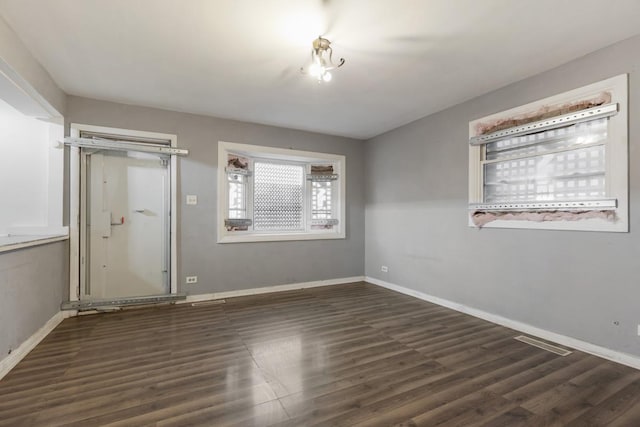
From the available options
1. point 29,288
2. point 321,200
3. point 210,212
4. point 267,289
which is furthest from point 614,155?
point 29,288

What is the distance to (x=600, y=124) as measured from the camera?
2.46 m

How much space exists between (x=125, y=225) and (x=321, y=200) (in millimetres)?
2926

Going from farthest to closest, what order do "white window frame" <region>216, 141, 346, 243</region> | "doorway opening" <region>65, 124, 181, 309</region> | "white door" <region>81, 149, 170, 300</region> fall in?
"white window frame" <region>216, 141, 346, 243</region>
"white door" <region>81, 149, 170, 300</region>
"doorway opening" <region>65, 124, 181, 309</region>

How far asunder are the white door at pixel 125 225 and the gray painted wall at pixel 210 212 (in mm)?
265

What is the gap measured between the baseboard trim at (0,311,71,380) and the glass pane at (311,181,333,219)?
3520 mm

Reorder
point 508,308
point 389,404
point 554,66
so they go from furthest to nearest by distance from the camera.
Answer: point 508,308
point 554,66
point 389,404

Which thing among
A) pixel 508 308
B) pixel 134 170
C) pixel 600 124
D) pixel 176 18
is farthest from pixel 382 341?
pixel 134 170

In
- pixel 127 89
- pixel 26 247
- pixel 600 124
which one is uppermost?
pixel 127 89

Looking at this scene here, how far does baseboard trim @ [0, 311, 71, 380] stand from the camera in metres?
2.12

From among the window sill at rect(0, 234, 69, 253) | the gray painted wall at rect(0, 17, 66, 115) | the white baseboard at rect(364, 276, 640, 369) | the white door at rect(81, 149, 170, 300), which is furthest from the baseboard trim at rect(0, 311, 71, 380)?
the white baseboard at rect(364, 276, 640, 369)

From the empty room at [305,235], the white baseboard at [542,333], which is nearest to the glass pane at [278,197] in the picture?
the empty room at [305,235]

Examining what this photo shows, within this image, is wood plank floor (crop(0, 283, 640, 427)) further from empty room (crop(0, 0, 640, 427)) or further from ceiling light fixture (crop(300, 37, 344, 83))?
ceiling light fixture (crop(300, 37, 344, 83))

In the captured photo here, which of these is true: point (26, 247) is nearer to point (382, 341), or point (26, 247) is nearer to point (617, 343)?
point (382, 341)

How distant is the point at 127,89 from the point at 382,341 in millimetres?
3776
